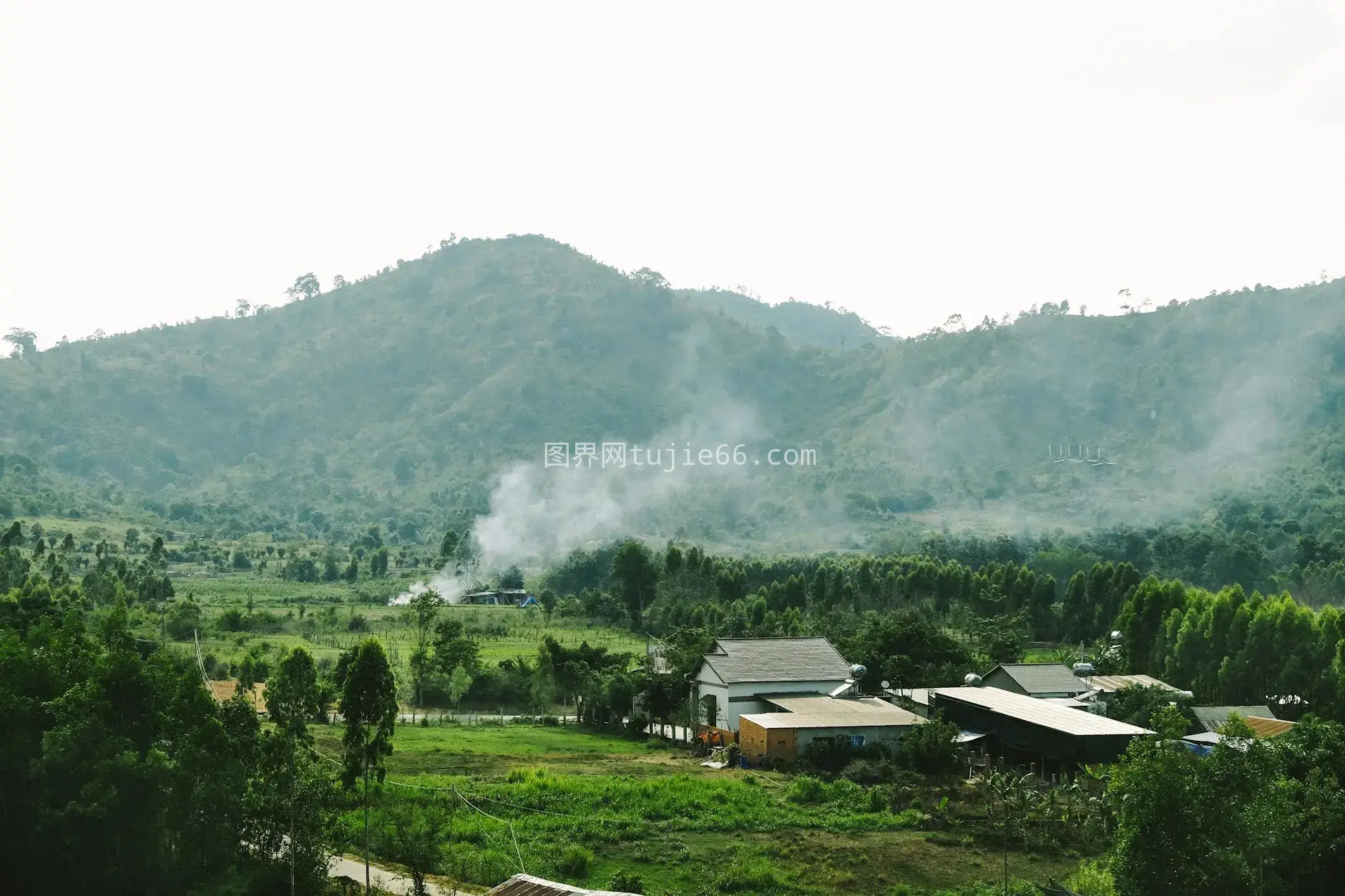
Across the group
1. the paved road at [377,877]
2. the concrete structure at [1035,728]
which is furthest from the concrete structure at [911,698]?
the paved road at [377,877]

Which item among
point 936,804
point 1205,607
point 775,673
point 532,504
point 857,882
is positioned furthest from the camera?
point 532,504

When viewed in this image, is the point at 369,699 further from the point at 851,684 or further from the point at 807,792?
the point at 851,684

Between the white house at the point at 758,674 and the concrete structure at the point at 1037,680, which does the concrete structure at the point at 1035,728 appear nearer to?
the concrete structure at the point at 1037,680

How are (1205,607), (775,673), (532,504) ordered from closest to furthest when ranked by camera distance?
(775,673), (1205,607), (532,504)

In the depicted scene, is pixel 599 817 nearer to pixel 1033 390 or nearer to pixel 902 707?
pixel 902 707

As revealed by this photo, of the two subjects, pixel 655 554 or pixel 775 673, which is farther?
pixel 655 554

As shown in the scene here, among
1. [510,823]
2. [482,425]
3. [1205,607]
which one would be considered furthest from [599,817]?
[482,425]

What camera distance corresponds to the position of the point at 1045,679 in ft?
145

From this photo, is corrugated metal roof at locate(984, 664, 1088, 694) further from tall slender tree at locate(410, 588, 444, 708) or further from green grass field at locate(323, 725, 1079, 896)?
tall slender tree at locate(410, 588, 444, 708)

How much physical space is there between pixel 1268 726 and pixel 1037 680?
8822 millimetres

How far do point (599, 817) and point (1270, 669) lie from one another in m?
26.1

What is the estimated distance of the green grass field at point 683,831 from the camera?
79.5ft

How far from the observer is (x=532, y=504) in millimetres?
140250


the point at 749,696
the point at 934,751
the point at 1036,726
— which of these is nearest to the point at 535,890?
the point at 934,751
